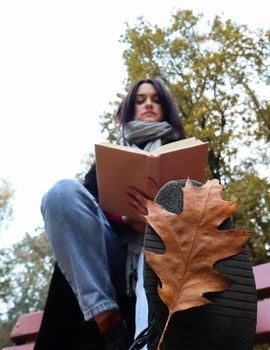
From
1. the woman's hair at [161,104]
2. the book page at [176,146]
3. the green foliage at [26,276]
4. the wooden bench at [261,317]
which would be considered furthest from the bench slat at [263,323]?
the green foliage at [26,276]

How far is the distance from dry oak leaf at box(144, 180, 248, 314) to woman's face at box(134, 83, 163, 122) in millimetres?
969

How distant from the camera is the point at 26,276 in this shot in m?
12.8

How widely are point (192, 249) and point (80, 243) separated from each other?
0.43 meters

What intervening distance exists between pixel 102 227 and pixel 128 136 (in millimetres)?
474

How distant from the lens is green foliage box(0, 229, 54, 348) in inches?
473

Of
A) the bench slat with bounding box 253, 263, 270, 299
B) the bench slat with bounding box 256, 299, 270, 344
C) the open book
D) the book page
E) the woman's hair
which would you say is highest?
the woman's hair

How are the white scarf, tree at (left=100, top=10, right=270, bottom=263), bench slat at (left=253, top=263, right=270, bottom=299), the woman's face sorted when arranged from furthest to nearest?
1. tree at (left=100, top=10, right=270, bottom=263)
2. the woman's face
3. the white scarf
4. bench slat at (left=253, top=263, right=270, bottom=299)

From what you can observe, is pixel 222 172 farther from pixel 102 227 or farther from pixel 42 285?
pixel 42 285

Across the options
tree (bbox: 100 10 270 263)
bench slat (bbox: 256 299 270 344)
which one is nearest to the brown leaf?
bench slat (bbox: 256 299 270 344)

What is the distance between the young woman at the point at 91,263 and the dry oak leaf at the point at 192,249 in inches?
11.6

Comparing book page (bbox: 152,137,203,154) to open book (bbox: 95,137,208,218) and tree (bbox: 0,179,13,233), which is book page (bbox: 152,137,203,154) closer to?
open book (bbox: 95,137,208,218)

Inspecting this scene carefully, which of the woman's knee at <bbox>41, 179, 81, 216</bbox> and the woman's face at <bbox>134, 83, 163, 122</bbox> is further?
the woman's face at <bbox>134, 83, 163, 122</bbox>

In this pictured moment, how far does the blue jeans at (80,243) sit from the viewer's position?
2.80 feet

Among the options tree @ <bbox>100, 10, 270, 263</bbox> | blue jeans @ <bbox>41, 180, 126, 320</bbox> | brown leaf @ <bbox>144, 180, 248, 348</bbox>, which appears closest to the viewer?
brown leaf @ <bbox>144, 180, 248, 348</bbox>
